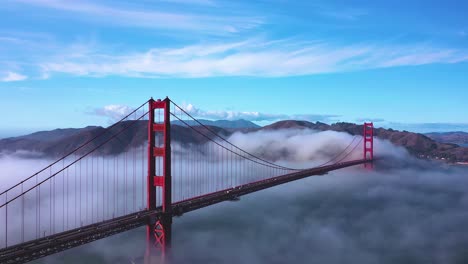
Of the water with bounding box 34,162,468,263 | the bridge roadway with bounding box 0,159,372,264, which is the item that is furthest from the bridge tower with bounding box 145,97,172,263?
the water with bounding box 34,162,468,263

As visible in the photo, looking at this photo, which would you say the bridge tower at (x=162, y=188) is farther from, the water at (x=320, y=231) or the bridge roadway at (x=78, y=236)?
the water at (x=320, y=231)

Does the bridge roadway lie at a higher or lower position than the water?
higher

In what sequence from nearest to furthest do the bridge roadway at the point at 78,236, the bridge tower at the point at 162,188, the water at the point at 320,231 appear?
the bridge roadway at the point at 78,236 < the bridge tower at the point at 162,188 < the water at the point at 320,231

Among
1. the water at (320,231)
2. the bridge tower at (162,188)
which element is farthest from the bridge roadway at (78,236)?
the water at (320,231)

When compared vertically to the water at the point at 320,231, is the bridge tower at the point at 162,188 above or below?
above

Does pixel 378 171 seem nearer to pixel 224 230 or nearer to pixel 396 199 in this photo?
pixel 396 199

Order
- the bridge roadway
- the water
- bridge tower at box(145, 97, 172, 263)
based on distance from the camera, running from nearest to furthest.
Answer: the bridge roadway → bridge tower at box(145, 97, 172, 263) → the water

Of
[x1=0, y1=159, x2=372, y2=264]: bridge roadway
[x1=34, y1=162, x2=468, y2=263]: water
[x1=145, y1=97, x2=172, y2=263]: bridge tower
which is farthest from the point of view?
[x1=34, y1=162, x2=468, y2=263]: water

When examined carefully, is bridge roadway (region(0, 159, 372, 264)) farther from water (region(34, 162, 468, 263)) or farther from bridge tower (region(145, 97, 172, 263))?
water (region(34, 162, 468, 263))

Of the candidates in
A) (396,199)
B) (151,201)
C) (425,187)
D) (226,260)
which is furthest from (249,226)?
(425,187)
